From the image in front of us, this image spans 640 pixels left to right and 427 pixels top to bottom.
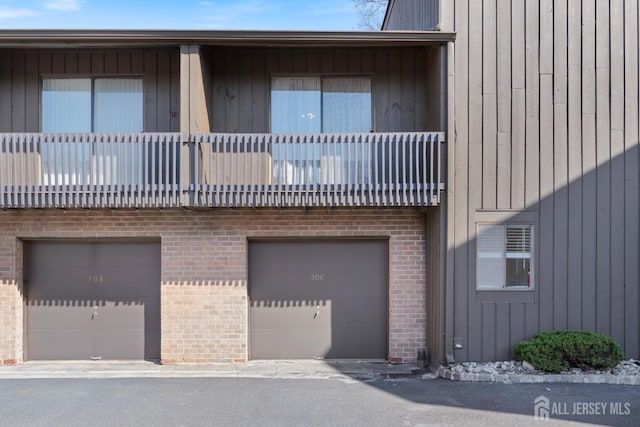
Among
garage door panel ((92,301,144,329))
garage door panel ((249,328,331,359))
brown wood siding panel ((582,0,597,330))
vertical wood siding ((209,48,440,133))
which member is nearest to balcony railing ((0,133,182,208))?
vertical wood siding ((209,48,440,133))

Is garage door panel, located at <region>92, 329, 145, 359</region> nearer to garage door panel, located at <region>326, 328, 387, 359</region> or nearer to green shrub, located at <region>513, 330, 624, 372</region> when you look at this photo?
garage door panel, located at <region>326, 328, 387, 359</region>

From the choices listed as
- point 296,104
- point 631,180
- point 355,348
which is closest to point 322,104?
point 296,104

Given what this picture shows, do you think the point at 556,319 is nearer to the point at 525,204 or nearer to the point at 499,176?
the point at 525,204

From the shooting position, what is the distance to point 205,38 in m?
7.79

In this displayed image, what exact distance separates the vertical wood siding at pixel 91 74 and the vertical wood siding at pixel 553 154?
15.4ft

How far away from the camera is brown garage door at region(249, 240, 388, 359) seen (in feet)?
28.3

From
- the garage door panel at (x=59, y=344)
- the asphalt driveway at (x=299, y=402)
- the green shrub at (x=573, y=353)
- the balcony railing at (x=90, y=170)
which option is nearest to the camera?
the asphalt driveway at (x=299, y=402)

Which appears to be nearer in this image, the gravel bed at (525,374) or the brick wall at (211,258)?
the gravel bed at (525,374)

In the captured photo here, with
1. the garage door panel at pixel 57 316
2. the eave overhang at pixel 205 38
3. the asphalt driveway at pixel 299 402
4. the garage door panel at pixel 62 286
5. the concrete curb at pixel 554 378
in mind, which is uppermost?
the eave overhang at pixel 205 38

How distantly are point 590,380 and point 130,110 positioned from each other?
8350mm

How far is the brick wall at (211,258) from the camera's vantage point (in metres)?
8.38

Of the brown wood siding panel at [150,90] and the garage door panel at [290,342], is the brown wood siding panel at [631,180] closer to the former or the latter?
the garage door panel at [290,342]

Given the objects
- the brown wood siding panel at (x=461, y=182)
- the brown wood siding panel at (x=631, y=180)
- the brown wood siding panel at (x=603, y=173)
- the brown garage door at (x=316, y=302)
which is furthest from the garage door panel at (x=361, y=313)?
the brown wood siding panel at (x=631, y=180)

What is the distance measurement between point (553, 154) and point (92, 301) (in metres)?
7.87
